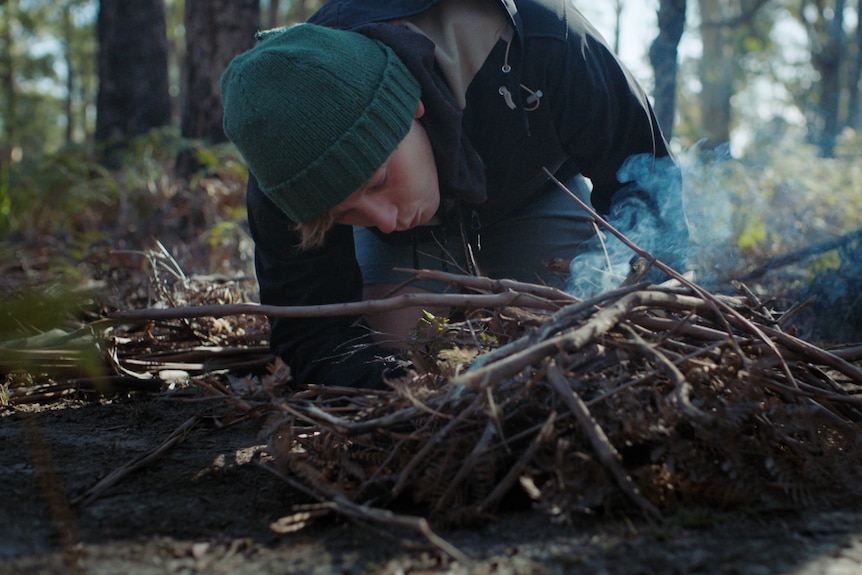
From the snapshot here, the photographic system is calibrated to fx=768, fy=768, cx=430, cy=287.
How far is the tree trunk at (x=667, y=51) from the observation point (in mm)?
4703

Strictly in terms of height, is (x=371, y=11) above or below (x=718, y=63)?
below

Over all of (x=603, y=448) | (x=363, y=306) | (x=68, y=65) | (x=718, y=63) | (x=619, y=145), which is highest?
(x=68, y=65)

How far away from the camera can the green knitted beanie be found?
2.03 meters

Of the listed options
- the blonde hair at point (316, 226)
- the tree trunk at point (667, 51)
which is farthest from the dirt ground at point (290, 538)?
the tree trunk at point (667, 51)

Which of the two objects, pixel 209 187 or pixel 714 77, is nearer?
pixel 209 187

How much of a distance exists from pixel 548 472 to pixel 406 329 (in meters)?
1.50

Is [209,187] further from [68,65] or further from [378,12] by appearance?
[68,65]

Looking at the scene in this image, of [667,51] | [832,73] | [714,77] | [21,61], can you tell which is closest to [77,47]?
[21,61]

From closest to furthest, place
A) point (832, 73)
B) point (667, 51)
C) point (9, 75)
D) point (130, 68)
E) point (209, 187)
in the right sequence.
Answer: point (667, 51), point (209, 187), point (130, 68), point (832, 73), point (9, 75)

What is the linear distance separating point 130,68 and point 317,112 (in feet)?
25.7

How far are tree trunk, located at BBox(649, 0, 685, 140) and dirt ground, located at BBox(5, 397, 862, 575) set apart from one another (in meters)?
3.77

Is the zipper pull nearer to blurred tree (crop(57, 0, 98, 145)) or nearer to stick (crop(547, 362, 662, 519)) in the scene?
stick (crop(547, 362, 662, 519))

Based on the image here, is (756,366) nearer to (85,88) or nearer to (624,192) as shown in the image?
(624,192)

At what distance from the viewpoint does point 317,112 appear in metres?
2.03
